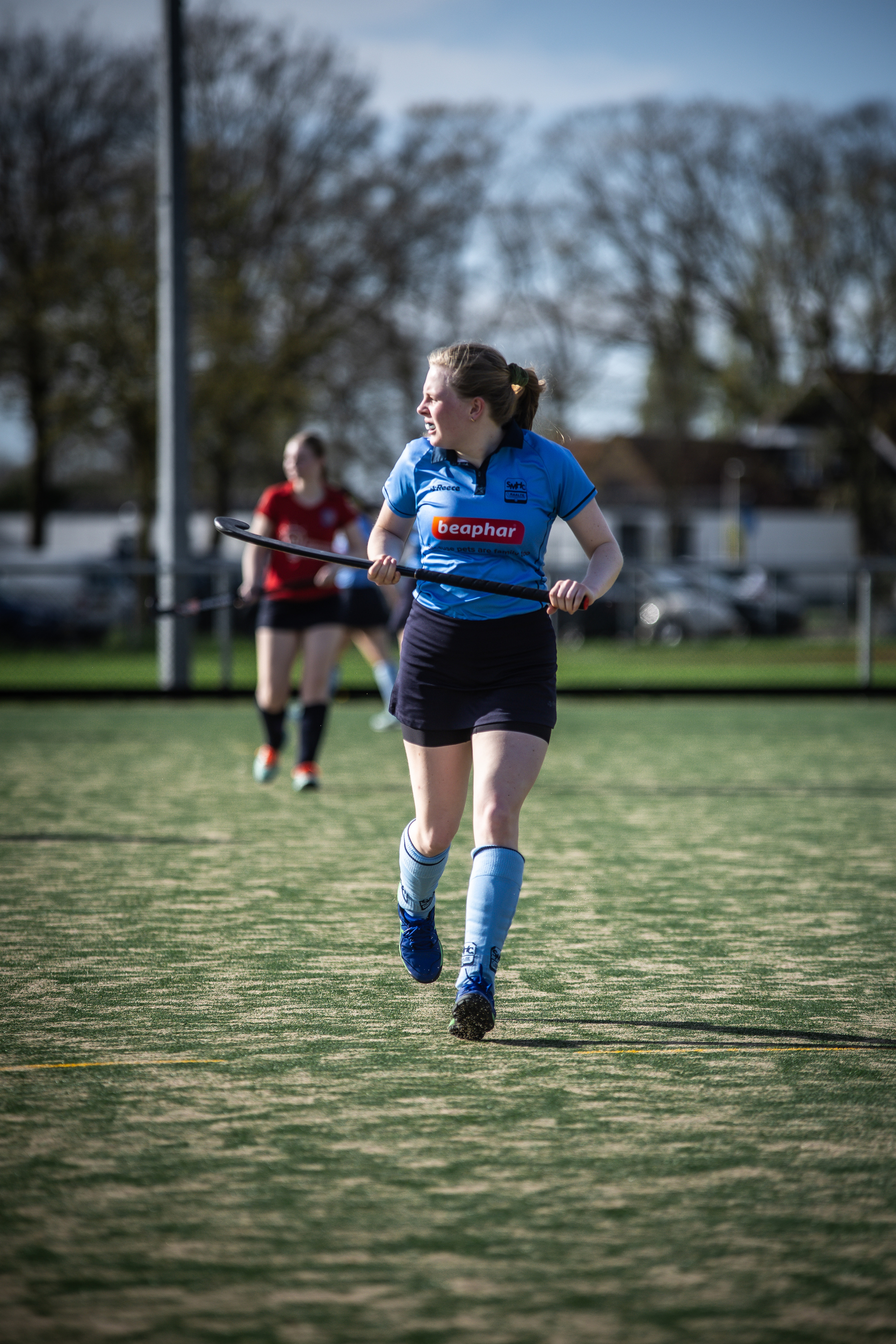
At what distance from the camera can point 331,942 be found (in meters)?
5.50

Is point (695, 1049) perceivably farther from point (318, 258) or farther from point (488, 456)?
point (318, 258)

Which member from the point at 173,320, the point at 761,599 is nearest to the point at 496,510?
the point at 173,320

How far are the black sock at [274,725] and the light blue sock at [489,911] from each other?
18.1 ft

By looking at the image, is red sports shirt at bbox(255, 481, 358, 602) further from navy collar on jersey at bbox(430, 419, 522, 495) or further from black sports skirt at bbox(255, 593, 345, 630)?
navy collar on jersey at bbox(430, 419, 522, 495)

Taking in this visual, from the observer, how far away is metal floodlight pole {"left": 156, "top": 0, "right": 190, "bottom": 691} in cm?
1744

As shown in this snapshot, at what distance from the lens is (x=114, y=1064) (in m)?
3.96

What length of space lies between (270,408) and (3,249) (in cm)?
647

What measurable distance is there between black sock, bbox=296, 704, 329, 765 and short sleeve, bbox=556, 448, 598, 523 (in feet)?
16.9

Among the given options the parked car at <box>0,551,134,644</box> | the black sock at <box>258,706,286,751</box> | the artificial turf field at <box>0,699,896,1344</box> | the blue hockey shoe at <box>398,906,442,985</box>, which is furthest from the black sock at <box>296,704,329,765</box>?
the parked car at <box>0,551,134,644</box>

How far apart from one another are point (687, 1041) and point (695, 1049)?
90 millimetres

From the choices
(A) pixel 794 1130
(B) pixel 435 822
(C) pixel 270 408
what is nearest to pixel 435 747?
(B) pixel 435 822

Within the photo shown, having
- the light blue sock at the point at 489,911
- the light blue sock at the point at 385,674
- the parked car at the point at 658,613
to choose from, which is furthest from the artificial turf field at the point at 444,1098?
the parked car at the point at 658,613

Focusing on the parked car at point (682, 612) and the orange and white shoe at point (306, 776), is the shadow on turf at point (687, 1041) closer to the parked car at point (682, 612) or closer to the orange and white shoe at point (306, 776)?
the orange and white shoe at point (306, 776)

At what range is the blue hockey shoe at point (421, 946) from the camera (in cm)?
464
